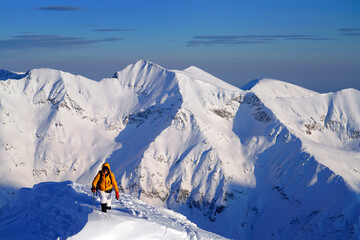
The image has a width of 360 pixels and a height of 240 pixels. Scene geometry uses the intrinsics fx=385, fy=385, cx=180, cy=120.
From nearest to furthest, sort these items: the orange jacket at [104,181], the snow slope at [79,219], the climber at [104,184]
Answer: the snow slope at [79,219], the climber at [104,184], the orange jacket at [104,181]

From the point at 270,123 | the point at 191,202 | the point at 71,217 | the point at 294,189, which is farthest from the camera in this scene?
the point at 270,123

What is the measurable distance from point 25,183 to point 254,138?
118240 mm

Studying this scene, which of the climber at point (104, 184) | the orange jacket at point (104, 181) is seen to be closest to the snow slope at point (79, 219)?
the climber at point (104, 184)

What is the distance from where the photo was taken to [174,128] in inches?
7766

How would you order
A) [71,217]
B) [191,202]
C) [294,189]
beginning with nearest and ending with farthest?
[71,217] → [294,189] → [191,202]

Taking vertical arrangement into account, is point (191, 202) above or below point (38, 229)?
below

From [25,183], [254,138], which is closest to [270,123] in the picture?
[254,138]

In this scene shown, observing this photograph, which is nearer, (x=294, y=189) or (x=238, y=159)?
(x=294, y=189)

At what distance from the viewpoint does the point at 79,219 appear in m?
23.9

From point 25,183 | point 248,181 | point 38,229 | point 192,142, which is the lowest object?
point 25,183

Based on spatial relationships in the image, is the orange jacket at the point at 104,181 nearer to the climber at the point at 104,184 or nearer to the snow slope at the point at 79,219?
the climber at the point at 104,184

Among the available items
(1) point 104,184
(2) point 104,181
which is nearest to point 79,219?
(1) point 104,184

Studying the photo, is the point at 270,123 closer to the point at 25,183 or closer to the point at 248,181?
the point at 248,181

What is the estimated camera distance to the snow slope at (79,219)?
23083 millimetres
